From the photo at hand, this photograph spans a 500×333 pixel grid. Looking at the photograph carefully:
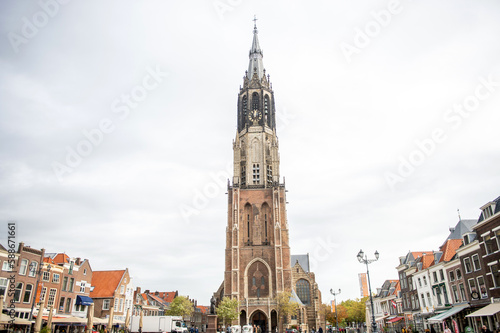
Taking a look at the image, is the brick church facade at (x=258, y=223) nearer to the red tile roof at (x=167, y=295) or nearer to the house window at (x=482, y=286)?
the house window at (x=482, y=286)

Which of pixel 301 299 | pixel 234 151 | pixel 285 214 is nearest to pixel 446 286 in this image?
pixel 285 214

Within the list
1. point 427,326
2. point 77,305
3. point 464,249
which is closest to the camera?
point 464,249

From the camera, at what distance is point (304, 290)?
6656cm

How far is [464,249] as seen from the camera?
30.2 meters

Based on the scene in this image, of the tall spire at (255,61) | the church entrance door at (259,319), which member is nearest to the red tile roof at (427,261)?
the church entrance door at (259,319)

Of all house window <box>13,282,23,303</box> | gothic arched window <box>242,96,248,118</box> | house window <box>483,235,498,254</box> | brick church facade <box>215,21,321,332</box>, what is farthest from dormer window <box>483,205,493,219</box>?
gothic arched window <box>242,96,248,118</box>

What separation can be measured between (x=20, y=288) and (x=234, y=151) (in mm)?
40079

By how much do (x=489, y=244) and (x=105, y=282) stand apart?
43910 millimetres

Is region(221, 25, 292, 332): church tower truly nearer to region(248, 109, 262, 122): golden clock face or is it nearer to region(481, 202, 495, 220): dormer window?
region(248, 109, 262, 122): golden clock face

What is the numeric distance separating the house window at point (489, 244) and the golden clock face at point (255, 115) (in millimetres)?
45708

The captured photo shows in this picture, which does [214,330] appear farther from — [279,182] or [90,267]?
[279,182]

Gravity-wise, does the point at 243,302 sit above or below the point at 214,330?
above

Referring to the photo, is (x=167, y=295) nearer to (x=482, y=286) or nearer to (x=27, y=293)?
(x=27, y=293)

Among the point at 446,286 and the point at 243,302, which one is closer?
the point at 446,286
